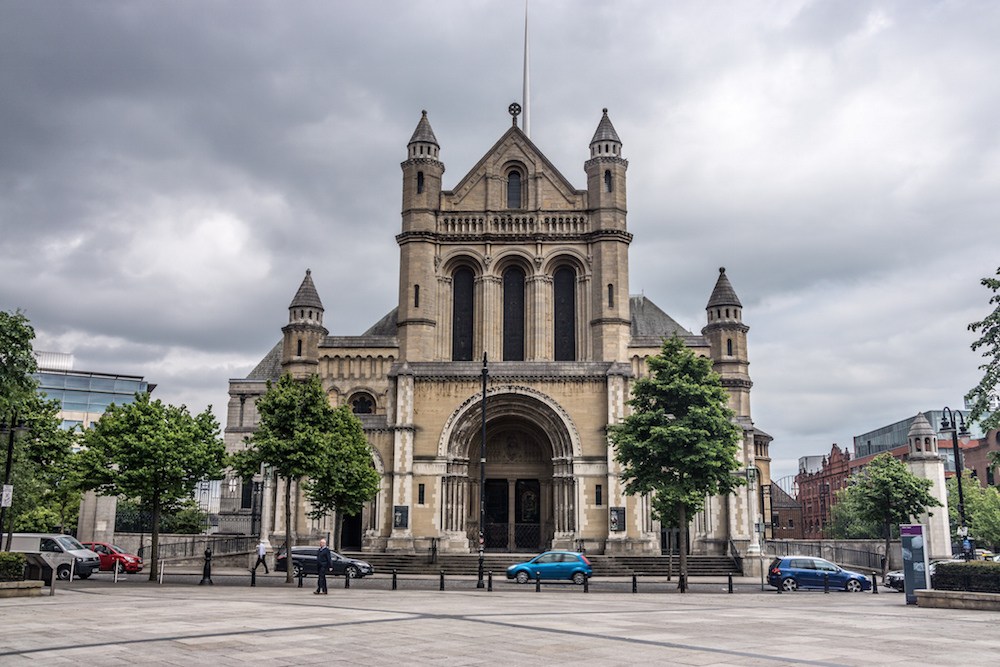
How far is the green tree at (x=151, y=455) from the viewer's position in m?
31.2

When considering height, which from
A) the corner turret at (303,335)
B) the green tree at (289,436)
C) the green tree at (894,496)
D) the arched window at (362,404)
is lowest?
the green tree at (894,496)

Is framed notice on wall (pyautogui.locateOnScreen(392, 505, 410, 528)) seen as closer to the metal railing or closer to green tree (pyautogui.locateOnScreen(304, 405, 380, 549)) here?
green tree (pyautogui.locateOnScreen(304, 405, 380, 549))

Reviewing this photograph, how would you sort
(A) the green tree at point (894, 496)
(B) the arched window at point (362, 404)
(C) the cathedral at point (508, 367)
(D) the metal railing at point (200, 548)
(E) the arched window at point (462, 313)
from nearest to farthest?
(A) the green tree at point (894, 496), (D) the metal railing at point (200, 548), (C) the cathedral at point (508, 367), (E) the arched window at point (462, 313), (B) the arched window at point (362, 404)

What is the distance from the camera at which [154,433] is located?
3159 centimetres

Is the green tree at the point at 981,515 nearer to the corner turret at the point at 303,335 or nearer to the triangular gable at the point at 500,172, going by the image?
the triangular gable at the point at 500,172

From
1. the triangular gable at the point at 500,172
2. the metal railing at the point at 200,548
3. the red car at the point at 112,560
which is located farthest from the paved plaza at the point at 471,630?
the triangular gable at the point at 500,172

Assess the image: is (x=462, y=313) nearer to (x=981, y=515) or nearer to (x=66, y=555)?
(x=66, y=555)

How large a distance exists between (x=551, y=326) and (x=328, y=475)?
1796 centimetres

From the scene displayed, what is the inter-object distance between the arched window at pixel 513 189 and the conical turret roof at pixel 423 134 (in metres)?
4.63

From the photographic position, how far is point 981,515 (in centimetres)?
6334

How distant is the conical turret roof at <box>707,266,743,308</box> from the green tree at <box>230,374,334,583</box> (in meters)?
29.0

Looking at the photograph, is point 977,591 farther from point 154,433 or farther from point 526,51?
point 526,51

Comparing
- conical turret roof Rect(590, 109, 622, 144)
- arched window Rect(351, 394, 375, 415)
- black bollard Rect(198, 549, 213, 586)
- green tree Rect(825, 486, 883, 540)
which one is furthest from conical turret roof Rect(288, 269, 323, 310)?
green tree Rect(825, 486, 883, 540)

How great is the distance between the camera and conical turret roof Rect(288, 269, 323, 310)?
170 feet
